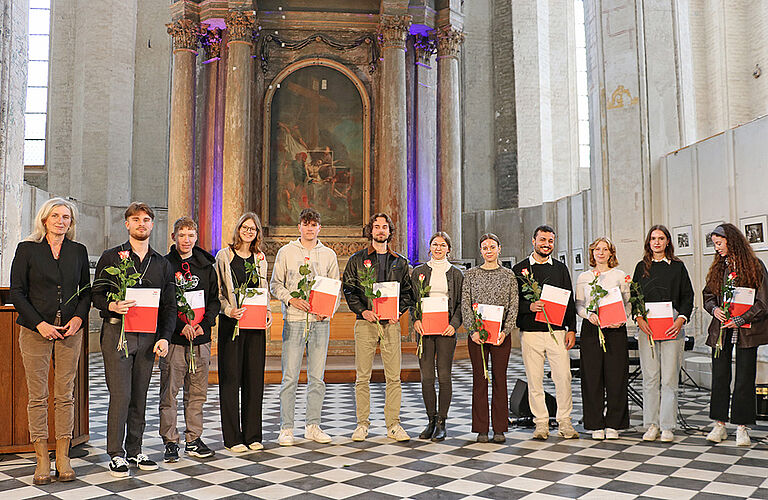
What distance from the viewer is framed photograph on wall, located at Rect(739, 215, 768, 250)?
343 inches

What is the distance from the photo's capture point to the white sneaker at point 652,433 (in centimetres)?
592

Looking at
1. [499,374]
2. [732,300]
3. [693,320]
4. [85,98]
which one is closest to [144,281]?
[499,374]

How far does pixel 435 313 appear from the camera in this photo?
5.97 metres

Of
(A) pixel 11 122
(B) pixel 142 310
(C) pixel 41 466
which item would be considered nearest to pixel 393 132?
(A) pixel 11 122

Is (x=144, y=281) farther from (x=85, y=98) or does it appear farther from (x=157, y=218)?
(x=85, y=98)

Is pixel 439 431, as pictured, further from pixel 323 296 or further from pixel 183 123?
pixel 183 123

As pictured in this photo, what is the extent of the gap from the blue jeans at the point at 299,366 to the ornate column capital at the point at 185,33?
1019 cm

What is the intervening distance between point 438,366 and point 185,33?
1092cm

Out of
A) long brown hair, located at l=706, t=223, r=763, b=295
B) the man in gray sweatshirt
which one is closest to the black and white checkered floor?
the man in gray sweatshirt

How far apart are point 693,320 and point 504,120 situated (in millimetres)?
9727

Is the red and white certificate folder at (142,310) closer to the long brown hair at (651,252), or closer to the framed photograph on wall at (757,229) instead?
the long brown hair at (651,252)

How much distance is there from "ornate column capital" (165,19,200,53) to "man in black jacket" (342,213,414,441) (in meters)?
9.89

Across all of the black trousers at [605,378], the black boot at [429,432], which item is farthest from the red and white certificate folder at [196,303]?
the black trousers at [605,378]

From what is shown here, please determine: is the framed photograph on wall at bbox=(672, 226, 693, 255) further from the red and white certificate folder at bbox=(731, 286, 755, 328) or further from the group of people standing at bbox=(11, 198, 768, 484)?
the red and white certificate folder at bbox=(731, 286, 755, 328)
